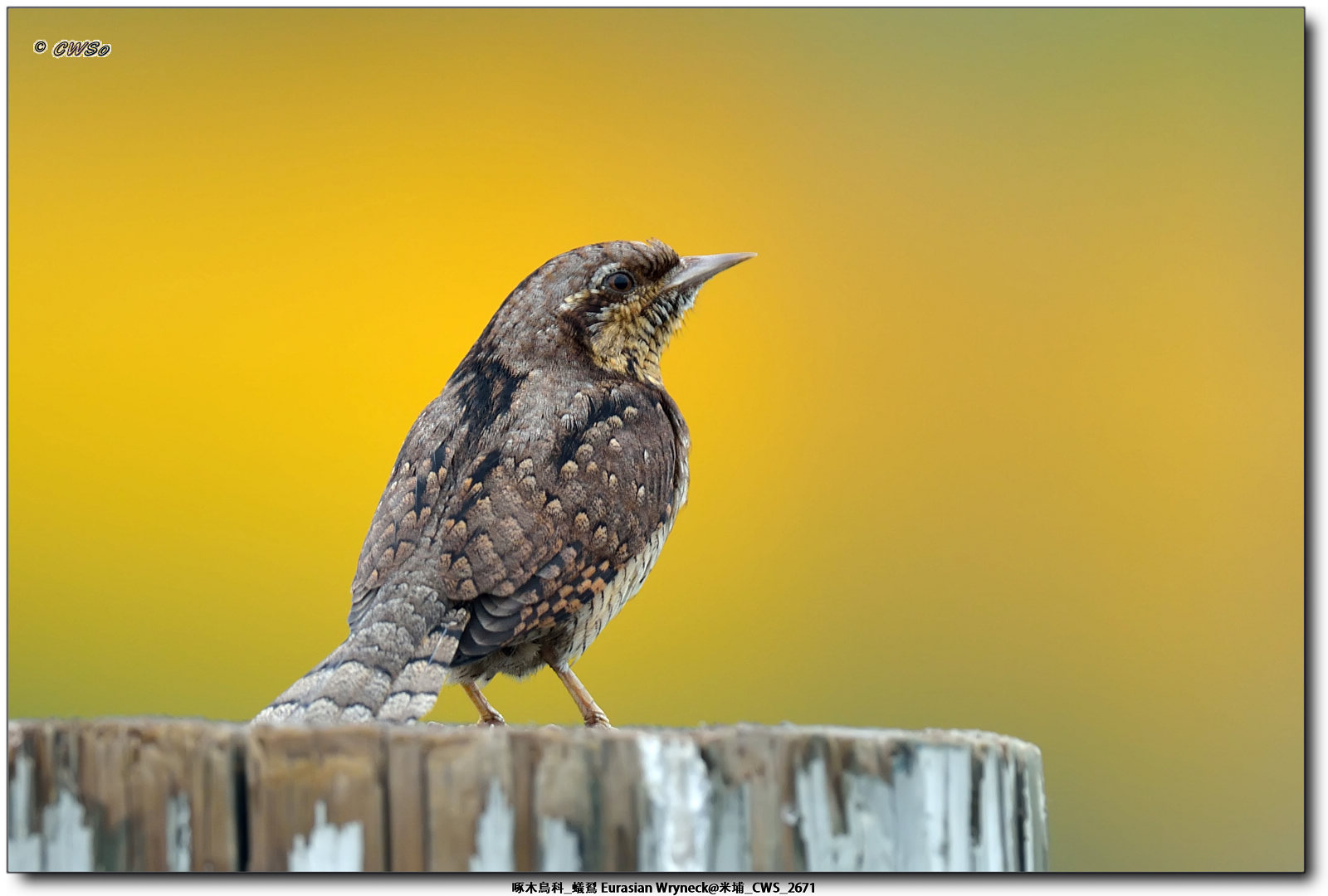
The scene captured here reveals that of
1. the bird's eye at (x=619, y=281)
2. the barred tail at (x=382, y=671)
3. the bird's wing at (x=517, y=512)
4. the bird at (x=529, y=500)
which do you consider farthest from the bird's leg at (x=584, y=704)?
the bird's eye at (x=619, y=281)

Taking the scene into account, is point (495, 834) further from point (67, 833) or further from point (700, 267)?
point (700, 267)

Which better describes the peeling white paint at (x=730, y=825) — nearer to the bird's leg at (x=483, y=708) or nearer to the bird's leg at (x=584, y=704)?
the bird's leg at (x=584, y=704)

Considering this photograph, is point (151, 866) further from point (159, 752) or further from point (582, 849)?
point (582, 849)

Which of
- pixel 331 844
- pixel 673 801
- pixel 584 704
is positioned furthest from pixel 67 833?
pixel 584 704

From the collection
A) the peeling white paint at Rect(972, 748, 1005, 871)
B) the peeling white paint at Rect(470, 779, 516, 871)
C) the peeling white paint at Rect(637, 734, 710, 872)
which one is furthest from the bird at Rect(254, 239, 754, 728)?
the peeling white paint at Rect(972, 748, 1005, 871)

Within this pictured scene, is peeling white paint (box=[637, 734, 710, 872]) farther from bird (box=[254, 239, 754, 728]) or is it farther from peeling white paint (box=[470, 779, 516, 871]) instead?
bird (box=[254, 239, 754, 728])
